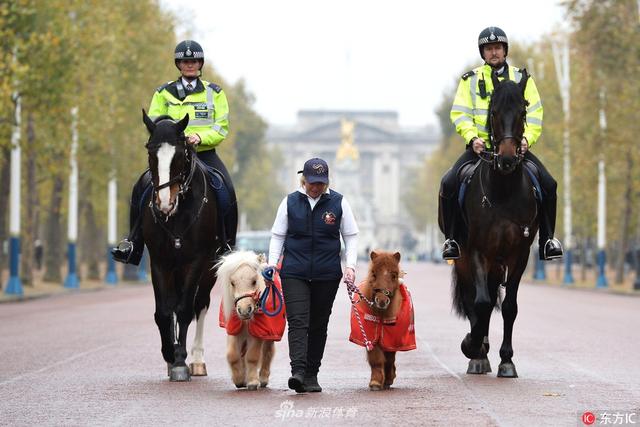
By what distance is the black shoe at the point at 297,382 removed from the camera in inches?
504

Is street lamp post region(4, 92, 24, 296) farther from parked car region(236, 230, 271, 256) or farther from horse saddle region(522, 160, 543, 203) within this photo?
horse saddle region(522, 160, 543, 203)

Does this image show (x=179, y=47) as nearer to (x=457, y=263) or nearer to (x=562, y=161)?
(x=457, y=263)

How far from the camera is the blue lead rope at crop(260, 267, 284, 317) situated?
13133mm

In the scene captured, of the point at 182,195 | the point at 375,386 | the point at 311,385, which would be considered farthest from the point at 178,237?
the point at 375,386

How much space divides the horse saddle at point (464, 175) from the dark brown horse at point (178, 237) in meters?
2.52

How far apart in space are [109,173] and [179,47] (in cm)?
4142

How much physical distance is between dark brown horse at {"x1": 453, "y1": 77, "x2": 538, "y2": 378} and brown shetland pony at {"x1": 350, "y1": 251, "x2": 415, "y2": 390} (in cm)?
153

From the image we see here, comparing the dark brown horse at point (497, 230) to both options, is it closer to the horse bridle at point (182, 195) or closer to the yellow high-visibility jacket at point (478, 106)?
the yellow high-visibility jacket at point (478, 106)

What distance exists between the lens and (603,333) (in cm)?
2314

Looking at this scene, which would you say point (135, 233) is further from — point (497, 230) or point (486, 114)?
point (486, 114)

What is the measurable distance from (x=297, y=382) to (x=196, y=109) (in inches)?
155

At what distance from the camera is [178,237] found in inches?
576

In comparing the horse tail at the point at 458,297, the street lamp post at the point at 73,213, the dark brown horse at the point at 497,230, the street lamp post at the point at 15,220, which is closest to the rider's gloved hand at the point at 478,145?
the dark brown horse at the point at 497,230

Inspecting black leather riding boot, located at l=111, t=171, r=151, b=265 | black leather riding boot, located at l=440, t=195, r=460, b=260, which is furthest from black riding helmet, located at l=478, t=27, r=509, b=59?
black leather riding boot, located at l=111, t=171, r=151, b=265
